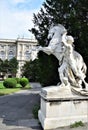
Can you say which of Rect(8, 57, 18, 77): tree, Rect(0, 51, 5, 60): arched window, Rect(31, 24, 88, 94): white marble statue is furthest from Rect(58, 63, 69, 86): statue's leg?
Rect(0, 51, 5, 60): arched window

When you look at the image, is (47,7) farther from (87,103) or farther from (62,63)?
(87,103)

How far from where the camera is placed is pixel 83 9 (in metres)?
11.3

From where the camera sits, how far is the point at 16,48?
91750 millimetres


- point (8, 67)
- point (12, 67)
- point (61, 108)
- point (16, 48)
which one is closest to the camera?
point (61, 108)

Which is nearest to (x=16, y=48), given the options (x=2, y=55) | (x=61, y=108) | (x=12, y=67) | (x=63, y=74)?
(x=2, y=55)

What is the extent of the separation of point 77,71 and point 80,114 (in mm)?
1320

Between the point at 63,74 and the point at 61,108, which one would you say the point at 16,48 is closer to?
the point at 63,74

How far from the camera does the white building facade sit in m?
90.4

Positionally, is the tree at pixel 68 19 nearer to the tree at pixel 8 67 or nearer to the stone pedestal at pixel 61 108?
the stone pedestal at pixel 61 108

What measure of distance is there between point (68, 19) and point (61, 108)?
512cm

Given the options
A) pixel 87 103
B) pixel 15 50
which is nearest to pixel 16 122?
pixel 87 103

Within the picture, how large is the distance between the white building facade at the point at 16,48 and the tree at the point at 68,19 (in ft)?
250

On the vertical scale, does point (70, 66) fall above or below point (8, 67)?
above

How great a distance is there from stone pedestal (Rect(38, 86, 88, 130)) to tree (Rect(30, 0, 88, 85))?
3105 mm
